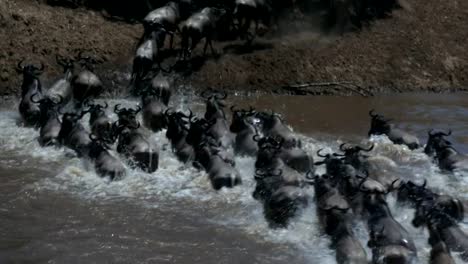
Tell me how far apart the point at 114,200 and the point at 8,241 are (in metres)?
1.88

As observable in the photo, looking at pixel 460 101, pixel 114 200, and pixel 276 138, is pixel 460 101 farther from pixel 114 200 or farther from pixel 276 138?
pixel 114 200

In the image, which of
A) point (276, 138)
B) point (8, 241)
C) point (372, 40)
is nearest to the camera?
point (8, 241)

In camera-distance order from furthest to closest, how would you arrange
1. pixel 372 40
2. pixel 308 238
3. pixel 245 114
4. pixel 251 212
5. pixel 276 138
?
pixel 372 40 < pixel 245 114 < pixel 276 138 < pixel 251 212 < pixel 308 238

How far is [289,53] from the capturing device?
18.5 m

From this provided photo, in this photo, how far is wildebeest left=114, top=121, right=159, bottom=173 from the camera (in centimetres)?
1143

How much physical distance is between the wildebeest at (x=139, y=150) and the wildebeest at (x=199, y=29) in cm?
550

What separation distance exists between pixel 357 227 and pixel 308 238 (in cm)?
72

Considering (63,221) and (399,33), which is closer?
(63,221)

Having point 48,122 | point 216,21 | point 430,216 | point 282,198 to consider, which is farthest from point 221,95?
point 430,216

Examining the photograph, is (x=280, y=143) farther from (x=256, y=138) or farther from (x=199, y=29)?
(x=199, y=29)

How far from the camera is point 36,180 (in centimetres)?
1077

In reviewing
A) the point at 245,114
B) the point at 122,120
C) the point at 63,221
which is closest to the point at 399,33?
the point at 245,114

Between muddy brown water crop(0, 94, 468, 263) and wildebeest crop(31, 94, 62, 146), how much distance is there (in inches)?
8.2

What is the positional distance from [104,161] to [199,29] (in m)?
6.63
